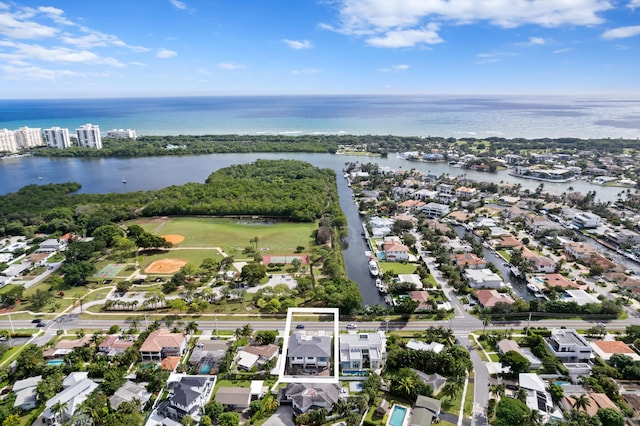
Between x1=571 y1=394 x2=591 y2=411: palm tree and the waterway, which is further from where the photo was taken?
the waterway

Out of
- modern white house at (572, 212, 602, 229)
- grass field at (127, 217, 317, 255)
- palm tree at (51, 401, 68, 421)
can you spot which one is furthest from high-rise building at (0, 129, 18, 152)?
modern white house at (572, 212, 602, 229)

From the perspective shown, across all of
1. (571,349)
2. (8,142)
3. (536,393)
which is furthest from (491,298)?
(8,142)

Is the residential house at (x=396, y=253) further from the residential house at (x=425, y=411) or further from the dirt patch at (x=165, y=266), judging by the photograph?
the dirt patch at (x=165, y=266)

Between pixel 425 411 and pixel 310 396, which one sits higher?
pixel 310 396

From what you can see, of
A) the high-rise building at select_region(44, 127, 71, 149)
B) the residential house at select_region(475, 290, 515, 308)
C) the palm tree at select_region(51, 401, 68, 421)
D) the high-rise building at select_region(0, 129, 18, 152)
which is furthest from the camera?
the high-rise building at select_region(44, 127, 71, 149)

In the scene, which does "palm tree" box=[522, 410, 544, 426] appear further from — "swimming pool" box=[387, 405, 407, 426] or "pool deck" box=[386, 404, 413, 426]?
"swimming pool" box=[387, 405, 407, 426]

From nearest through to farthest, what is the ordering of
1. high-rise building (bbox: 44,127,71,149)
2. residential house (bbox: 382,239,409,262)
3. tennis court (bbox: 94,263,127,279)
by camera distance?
tennis court (bbox: 94,263,127,279)
residential house (bbox: 382,239,409,262)
high-rise building (bbox: 44,127,71,149)

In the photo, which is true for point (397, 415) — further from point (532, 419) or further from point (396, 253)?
point (396, 253)
